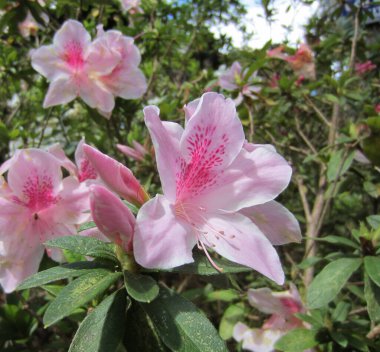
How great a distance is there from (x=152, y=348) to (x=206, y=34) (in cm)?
310

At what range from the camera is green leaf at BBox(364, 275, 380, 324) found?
112 cm

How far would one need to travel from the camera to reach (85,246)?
2.71 ft

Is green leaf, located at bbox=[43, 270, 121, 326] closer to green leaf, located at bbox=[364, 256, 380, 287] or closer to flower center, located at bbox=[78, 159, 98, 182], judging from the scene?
flower center, located at bbox=[78, 159, 98, 182]

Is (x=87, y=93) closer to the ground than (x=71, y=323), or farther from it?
farther from it

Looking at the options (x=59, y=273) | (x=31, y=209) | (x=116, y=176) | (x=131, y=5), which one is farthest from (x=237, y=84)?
(x=59, y=273)

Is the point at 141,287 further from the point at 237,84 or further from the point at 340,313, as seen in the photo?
the point at 237,84

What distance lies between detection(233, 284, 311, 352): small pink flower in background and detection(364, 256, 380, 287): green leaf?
1.29ft

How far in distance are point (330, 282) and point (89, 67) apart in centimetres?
122

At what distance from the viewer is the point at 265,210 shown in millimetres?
908

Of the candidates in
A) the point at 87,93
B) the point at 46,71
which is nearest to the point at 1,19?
the point at 46,71

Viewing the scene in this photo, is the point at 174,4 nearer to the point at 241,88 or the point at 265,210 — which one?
the point at 241,88

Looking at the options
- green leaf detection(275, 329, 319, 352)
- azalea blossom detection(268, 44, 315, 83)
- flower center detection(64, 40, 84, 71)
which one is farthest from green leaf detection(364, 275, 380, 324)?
azalea blossom detection(268, 44, 315, 83)

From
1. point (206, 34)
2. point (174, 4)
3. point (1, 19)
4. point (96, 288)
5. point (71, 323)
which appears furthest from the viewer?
point (206, 34)

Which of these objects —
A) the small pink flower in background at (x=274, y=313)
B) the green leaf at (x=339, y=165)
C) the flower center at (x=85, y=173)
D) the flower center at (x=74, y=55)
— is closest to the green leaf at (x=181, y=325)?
the flower center at (x=85, y=173)
